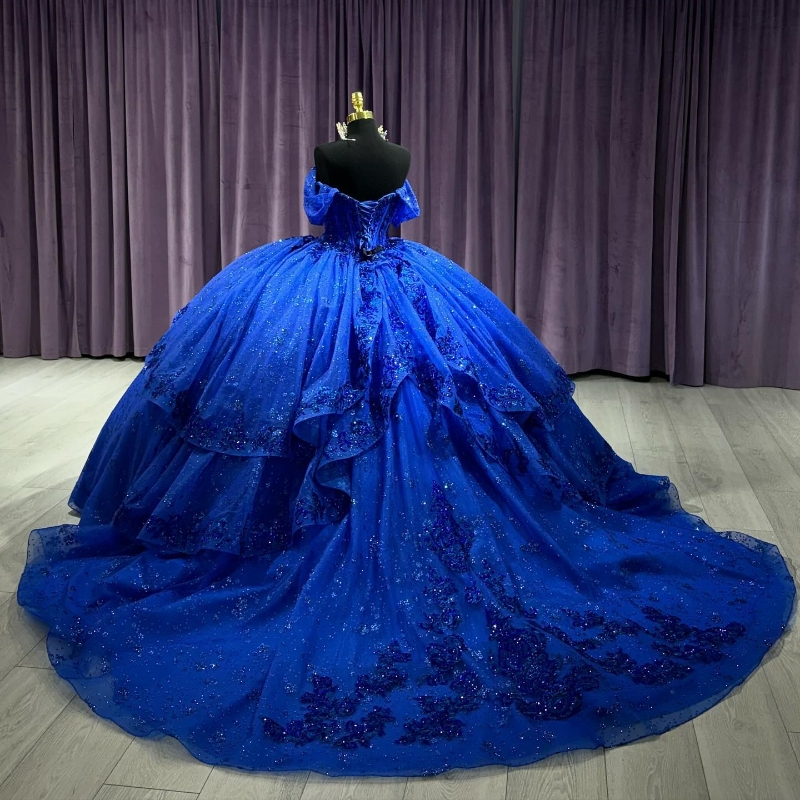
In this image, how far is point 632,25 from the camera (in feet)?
→ 14.9

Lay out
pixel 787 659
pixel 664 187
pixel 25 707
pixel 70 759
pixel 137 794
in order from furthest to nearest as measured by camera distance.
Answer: pixel 664 187 → pixel 787 659 → pixel 25 707 → pixel 70 759 → pixel 137 794

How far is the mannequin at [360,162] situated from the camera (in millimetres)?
2816

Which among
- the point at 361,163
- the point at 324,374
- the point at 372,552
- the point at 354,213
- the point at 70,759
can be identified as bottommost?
the point at 70,759

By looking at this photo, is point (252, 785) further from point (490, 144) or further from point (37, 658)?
point (490, 144)

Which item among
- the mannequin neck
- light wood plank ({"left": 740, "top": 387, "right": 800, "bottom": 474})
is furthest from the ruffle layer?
light wood plank ({"left": 740, "top": 387, "right": 800, "bottom": 474})

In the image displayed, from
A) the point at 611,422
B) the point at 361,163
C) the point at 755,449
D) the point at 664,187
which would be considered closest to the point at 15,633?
the point at 361,163

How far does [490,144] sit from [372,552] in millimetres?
2839

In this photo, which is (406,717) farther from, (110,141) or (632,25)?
(110,141)

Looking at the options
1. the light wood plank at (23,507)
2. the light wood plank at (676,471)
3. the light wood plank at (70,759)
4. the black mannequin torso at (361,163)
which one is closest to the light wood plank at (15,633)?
the light wood plank at (70,759)

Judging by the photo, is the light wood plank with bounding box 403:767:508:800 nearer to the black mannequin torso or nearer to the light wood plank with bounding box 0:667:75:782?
the light wood plank with bounding box 0:667:75:782

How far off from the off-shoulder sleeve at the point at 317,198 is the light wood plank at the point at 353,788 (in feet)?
4.89

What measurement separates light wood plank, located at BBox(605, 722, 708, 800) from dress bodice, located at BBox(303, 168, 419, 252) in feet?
4.83

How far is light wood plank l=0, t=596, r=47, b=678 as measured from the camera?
234 centimetres

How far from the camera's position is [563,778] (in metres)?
1.92
